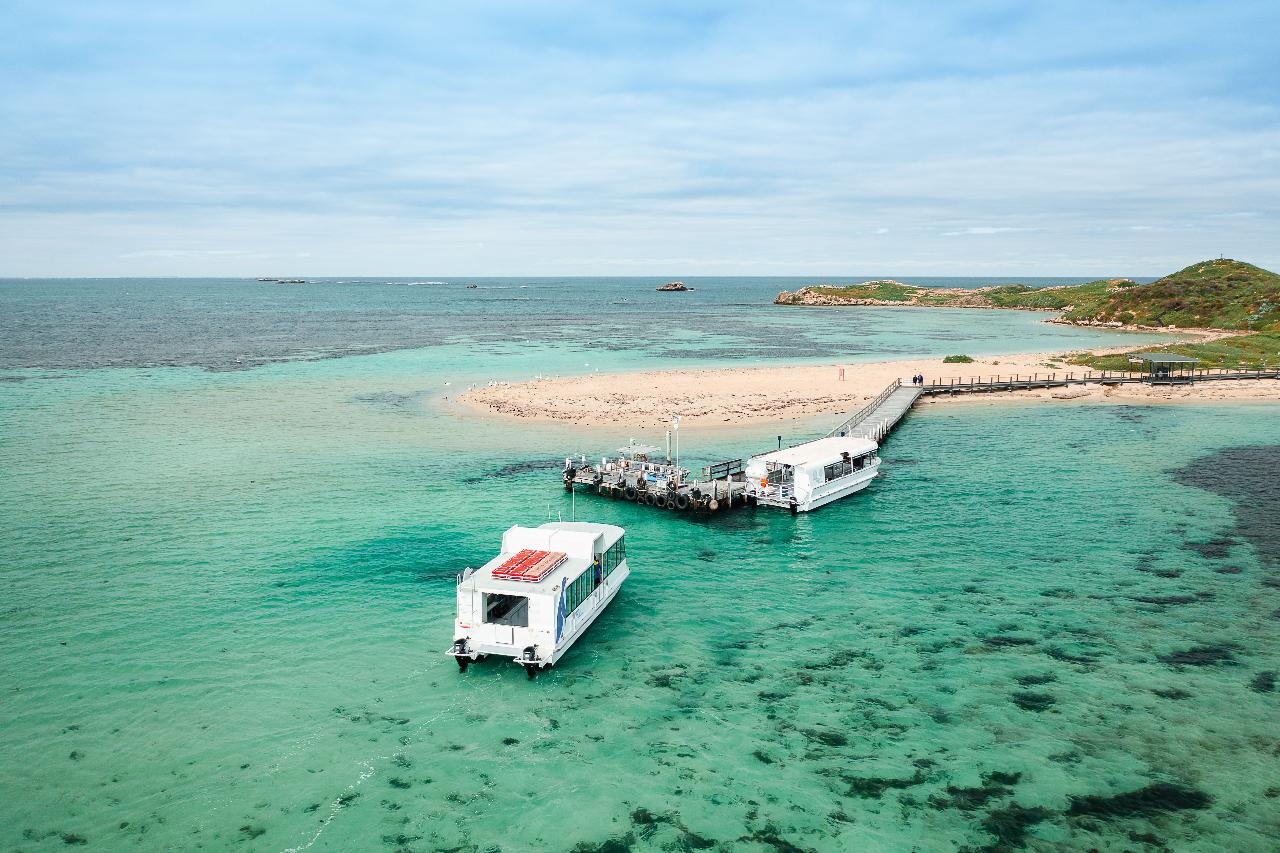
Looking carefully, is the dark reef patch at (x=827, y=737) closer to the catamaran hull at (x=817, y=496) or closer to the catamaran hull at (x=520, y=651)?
the catamaran hull at (x=520, y=651)

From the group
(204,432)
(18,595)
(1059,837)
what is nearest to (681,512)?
(1059,837)

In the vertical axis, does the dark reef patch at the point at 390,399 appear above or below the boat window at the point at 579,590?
above

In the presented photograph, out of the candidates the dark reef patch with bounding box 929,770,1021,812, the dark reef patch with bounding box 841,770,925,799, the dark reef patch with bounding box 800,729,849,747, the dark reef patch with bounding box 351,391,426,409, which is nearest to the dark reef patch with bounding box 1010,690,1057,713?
the dark reef patch with bounding box 929,770,1021,812

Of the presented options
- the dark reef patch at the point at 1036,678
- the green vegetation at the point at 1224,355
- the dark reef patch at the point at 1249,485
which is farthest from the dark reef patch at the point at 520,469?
the green vegetation at the point at 1224,355

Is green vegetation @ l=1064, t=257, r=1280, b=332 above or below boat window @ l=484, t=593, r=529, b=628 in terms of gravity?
above

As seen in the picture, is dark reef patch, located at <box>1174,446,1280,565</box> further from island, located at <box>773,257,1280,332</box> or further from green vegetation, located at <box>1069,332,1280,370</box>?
island, located at <box>773,257,1280,332</box>

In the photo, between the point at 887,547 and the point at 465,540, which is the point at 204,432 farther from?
the point at 887,547
